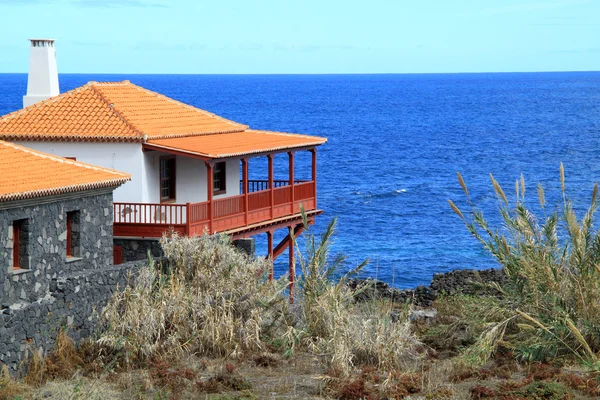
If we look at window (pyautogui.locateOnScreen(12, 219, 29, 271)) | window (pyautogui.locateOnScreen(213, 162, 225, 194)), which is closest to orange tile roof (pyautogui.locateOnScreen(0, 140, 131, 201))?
window (pyautogui.locateOnScreen(12, 219, 29, 271))

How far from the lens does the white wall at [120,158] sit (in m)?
28.2

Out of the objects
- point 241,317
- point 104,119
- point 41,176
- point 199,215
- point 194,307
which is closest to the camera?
point 194,307

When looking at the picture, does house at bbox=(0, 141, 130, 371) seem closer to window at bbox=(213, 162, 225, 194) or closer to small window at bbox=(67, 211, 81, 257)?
small window at bbox=(67, 211, 81, 257)

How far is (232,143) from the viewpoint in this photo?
2989 cm

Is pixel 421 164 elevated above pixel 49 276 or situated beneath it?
situated beneath

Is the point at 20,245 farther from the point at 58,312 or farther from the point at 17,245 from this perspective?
the point at 58,312

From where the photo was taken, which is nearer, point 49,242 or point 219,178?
point 49,242

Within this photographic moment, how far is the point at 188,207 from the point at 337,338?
755 centimetres

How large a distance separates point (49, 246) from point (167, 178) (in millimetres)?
7040

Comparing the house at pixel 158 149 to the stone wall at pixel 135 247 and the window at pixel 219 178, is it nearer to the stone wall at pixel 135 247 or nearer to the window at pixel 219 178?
the window at pixel 219 178

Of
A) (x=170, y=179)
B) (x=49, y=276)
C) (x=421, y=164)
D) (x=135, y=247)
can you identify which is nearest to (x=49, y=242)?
(x=49, y=276)

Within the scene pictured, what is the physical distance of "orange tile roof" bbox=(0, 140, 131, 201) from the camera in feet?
72.6

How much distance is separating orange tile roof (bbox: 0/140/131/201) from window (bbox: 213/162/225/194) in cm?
590

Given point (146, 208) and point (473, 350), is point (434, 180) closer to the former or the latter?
point (146, 208)
